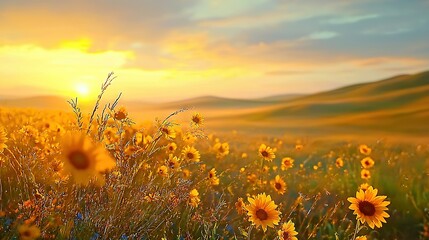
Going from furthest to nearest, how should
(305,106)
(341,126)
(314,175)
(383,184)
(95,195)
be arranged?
(305,106) → (341,126) → (314,175) → (383,184) → (95,195)

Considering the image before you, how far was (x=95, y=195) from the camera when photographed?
383 cm

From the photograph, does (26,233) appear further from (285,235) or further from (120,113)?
(120,113)

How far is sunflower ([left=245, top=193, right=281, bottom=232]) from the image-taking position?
10.3 ft

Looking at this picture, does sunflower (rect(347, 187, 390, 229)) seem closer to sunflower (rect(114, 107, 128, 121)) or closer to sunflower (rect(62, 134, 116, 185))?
sunflower (rect(62, 134, 116, 185))

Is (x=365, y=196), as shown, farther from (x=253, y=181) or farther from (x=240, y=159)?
(x=240, y=159)

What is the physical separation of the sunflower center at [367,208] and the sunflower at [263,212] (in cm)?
55

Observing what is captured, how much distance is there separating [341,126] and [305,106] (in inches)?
446

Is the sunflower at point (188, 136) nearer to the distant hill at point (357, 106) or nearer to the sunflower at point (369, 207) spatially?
the sunflower at point (369, 207)

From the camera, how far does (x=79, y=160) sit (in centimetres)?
247

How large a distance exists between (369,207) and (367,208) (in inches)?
0.5

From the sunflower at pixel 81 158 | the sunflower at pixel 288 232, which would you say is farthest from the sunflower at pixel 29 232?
the sunflower at pixel 288 232

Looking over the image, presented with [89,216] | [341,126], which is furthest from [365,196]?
[341,126]

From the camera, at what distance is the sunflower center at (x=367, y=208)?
10.8ft

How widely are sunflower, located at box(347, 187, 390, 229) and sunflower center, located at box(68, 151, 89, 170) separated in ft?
5.46
